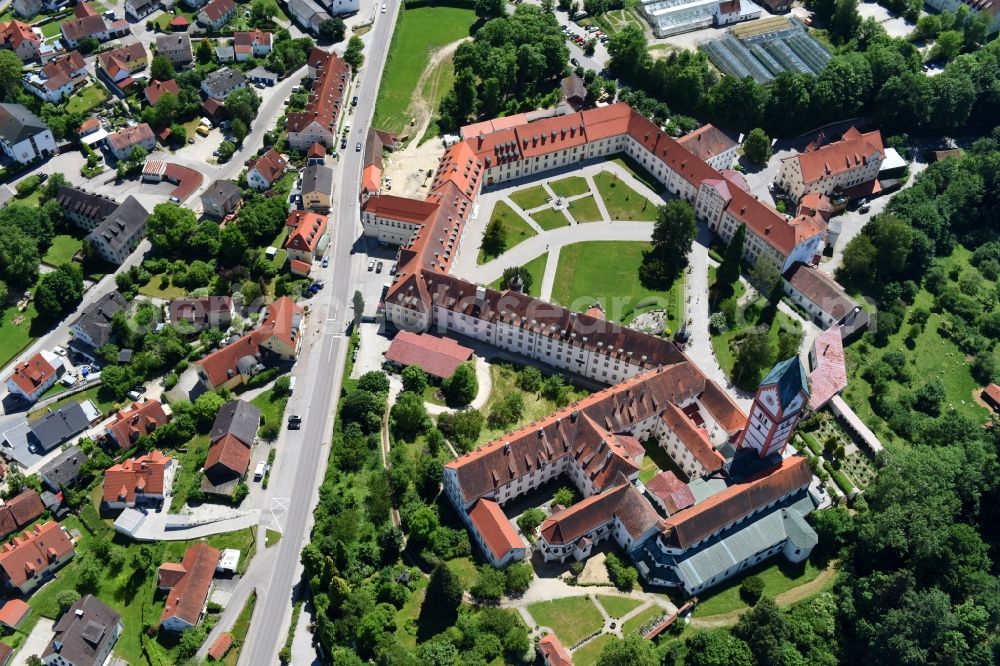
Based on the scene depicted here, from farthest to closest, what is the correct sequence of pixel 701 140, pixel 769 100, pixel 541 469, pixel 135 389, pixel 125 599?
pixel 769 100
pixel 701 140
pixel 135 389
pixel 541 469
pixel 125 599

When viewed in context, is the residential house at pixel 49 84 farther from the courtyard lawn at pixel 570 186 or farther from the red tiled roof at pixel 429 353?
the courtyard lawn at pixel 570 186

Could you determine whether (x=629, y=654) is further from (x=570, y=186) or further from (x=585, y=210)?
(x=570, y=186)

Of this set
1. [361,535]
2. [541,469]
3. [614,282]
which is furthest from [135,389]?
[614,282]

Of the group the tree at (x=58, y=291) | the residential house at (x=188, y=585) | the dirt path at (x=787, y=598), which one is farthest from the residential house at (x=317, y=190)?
the dirt path at (x=787, y=598)

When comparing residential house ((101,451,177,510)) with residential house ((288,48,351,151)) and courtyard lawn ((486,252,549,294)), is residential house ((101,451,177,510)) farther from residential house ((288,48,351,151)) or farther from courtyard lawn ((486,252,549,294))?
residential house ((288,48,351,151))

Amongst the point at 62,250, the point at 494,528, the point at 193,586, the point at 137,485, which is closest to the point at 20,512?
the point at 137,485

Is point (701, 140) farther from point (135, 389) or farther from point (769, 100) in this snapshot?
point (135, 389)

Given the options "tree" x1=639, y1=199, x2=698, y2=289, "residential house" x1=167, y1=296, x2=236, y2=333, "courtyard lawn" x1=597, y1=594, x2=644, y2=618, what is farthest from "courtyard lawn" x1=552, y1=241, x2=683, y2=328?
"residential house" x1=167, y1=296, x2=236, y2=333
